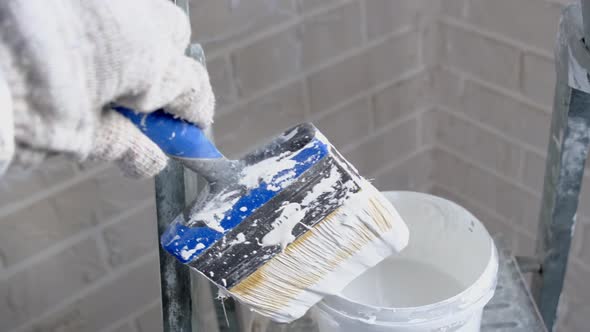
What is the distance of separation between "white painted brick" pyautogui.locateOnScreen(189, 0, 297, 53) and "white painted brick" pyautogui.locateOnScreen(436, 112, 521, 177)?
0.60 metres

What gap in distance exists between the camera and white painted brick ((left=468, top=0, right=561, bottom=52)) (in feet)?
4.64

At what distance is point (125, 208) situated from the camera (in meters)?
1.34

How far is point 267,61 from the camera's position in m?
1.42

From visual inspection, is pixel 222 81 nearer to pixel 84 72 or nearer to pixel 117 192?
pixel 117 192

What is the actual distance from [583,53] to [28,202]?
935 millimetres

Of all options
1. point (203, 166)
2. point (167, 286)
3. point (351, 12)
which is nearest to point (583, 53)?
point (203, 166)

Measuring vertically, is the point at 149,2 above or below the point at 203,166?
above

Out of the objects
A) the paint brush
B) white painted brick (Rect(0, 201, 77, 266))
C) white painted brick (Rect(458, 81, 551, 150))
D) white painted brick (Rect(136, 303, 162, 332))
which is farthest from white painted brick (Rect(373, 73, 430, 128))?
A: the paint brush

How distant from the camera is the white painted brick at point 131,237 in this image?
1.35 meters

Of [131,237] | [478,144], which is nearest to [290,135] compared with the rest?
[131,237]

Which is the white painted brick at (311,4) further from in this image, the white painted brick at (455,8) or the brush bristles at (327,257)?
the brush bristles at (327,257)

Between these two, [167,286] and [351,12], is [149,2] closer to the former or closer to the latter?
[167,286]

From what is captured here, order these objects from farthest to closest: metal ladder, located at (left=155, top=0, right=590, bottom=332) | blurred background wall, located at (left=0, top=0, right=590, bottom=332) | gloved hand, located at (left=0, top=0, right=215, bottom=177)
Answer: blurred background wall, located at (left=0, top=0, right=590, bottom=332)
metal ladder, located at (left=155, top=0, right=590, bottom=332)
gloved hand, located at (left=0, top=0, right=215, bottom=177)

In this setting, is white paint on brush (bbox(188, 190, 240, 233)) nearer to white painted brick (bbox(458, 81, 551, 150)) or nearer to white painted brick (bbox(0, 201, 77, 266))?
white painted brick (bbox(0, 201, 77, 266))
